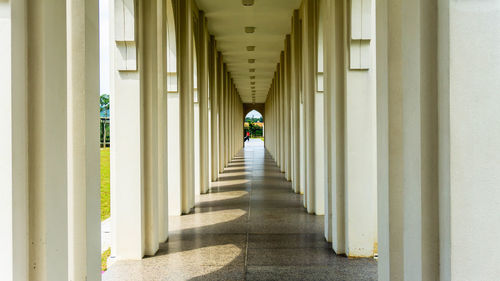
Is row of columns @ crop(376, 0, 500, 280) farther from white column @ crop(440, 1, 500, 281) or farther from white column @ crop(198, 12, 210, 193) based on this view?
white column @ crop(198, 12, 210, 193)

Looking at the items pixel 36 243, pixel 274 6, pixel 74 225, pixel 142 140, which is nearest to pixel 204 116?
pixel 274 6

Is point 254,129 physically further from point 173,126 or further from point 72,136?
point 72,136

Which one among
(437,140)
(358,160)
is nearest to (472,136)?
(437,140)

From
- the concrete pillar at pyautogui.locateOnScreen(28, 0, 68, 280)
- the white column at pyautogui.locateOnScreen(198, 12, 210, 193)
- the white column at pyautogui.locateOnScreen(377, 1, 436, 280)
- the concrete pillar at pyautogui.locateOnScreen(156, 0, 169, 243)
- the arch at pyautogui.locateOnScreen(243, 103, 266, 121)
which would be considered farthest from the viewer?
the arch at pyautogui.locateOnScreen(243, 103, 266, 121)

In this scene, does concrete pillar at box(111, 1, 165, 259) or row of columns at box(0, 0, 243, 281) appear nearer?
row of columns at box(0, 0, 243, 281)

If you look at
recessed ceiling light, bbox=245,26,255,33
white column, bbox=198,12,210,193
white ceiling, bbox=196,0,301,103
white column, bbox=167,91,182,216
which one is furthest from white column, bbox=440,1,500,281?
recessed ceiling light, bbox=245,26,255,33

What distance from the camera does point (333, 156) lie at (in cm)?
754

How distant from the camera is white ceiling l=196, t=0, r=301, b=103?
15398 millimetres

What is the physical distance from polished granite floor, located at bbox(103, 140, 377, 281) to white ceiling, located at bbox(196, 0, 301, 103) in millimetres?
A: 6551

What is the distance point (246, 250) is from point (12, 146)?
16.7 ft

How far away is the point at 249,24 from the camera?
705 inches

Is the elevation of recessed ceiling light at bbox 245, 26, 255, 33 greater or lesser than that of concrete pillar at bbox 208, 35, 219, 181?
greater

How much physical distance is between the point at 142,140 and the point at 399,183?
4230mm

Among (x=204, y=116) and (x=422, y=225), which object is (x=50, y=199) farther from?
(x=204, y=116)
